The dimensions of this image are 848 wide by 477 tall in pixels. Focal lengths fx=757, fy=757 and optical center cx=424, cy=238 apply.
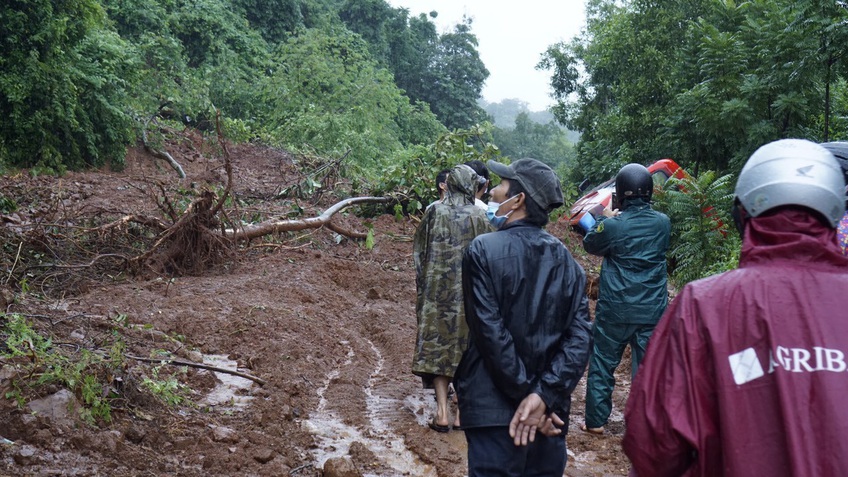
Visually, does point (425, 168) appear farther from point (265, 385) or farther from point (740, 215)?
point (740, 215)

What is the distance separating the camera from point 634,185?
5.20 m

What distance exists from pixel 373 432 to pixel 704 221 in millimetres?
6195

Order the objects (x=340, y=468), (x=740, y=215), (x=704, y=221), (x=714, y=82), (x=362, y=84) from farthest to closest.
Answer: (x=362, y=84) → (x=714, y=82) → (x=704, y=221) → (x=340, y=468) → (x=740, y=215)

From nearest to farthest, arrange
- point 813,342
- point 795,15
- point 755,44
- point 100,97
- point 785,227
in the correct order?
point 813,342
point 785,227
point 795,15
point 755,44
point 100,97

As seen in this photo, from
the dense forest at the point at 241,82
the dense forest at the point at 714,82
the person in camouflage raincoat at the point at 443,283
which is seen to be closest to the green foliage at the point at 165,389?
the person in camouflage raincoat at the point at 443,283

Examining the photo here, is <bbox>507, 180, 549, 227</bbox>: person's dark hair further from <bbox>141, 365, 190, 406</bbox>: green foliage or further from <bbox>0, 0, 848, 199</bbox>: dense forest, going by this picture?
<bbox>0, 0, 848, 199</bbox>: dense forest

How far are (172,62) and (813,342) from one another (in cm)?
2434

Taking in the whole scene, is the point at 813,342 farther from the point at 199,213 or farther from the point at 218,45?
the point at 218,45

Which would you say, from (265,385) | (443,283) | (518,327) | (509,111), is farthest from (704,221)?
(509,111)

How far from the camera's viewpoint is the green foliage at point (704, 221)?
9.41 meters

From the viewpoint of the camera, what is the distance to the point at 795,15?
33.1 feet

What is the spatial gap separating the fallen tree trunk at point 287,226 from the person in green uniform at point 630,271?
5470 mm

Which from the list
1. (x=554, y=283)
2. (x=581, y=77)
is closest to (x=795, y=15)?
(x=554, y=283)

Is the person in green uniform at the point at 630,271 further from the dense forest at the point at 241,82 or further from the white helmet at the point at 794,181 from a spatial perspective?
the dense forest at the point at 241,82
